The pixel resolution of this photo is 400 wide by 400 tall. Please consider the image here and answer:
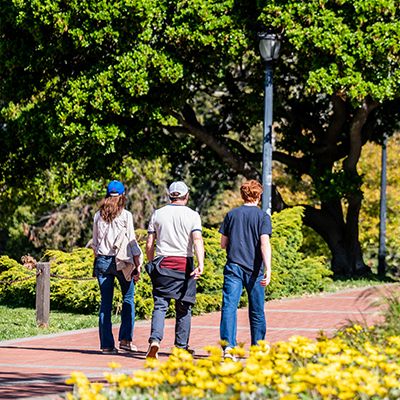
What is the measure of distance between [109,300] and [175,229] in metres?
1.28

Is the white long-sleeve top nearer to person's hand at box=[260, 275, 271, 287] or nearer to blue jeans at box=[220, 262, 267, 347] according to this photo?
blue jeans at box=[220, 262, 267, 347]

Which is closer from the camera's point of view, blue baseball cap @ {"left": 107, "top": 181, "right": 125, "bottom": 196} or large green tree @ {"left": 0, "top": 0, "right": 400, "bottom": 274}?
blue baseball cap @ {"left": 107, "top": 181, "right": 125, "bottom": 196}

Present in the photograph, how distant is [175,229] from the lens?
20.0 feet

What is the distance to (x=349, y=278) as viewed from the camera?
1686 cm

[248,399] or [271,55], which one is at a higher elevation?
[271,55]

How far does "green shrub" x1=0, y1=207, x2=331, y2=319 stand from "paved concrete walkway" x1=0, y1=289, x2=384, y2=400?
1.87 feet

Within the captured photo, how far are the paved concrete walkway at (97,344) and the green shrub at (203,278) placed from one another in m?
0.57

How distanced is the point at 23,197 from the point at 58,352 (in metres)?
14.8

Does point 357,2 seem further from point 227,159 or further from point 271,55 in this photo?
point 227,159

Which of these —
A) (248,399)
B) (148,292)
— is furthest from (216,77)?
(248,399)

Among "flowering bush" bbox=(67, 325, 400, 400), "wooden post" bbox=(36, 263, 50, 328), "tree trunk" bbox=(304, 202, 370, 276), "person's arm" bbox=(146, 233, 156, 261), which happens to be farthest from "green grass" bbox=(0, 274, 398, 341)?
"tree trunk" bbox=(304, 202, 370, 276)

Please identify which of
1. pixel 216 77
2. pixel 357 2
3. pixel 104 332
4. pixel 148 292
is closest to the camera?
pixel 104 332

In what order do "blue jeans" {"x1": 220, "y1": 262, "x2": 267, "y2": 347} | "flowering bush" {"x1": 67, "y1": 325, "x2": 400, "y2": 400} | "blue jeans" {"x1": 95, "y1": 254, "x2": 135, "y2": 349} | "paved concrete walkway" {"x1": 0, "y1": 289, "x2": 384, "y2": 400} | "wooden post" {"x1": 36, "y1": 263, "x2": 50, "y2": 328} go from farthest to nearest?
"wooden post" {"x1": 36, "y1": 263, "x2": 50, "y2": 328} → "blue jeans" {"x1": 95, "y1": 254, "x2": 135, "y2": 349} → "blue jeans" {"x1": 220, "y1": 262, "x2": 267, "y2": 347} → "paved concrete walkway" {"x1": 0, "y1": 289, "x2": 384, "y2": 400} → "flowering bush" {"x1": 67, "y1": 325, "x2": 400, "y2": 400}

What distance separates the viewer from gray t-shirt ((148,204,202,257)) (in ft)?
19.9
